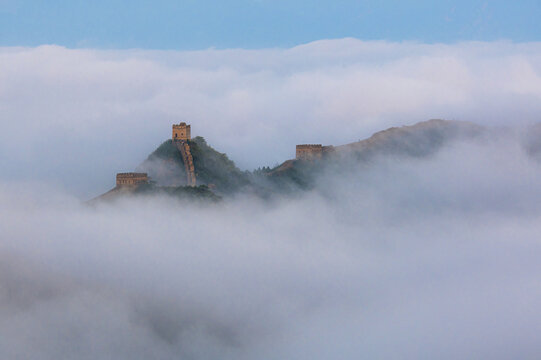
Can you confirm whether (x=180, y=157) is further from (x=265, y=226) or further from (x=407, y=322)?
(x=407, y=322)

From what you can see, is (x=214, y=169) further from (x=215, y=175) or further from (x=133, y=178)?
(x=133, y=178)

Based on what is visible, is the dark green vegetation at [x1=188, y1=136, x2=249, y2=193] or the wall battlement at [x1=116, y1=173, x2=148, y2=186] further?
the dark green vegetation at [x1=188, y1=136, x2=249, y2=193]

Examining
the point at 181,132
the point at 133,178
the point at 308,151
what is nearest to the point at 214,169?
the point at 181,132

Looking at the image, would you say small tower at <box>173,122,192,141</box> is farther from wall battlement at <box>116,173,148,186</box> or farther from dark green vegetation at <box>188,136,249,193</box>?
wall battlement at <box>116,173,148,186</box>

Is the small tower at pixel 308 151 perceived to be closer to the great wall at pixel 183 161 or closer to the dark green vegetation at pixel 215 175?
the dark green vegetation at pixel 215 175

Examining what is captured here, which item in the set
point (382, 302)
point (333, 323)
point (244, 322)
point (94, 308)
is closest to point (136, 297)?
point (94, 308)

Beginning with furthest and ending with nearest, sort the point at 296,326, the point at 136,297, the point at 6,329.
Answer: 1. the point at 296,326
2. the point at 136,297
3. the point at 6,329

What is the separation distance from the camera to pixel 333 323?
16688 centimetres

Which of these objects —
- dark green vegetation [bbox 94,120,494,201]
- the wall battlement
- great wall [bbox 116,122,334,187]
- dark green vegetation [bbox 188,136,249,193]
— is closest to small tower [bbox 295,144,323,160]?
dark green vegetation [bbox 94,120,494,201]

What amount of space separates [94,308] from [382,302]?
75.8 meters

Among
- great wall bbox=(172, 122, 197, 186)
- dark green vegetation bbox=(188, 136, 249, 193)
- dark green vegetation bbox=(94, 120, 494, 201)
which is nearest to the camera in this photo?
dark green vegetation bbox=(94, 120, 494, 201)

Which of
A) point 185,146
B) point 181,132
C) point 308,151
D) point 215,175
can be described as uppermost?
Result: point 308,151

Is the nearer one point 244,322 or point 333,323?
point 244,322

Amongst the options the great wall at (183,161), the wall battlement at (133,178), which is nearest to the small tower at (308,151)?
the great wall at (183,161)
